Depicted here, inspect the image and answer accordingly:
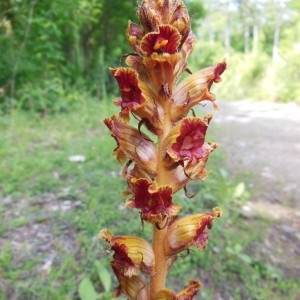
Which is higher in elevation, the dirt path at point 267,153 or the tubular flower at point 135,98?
the tubular flower at point 135,98

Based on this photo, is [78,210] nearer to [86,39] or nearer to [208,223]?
[208,223]

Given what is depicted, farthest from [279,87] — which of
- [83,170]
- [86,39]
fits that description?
[83,170]

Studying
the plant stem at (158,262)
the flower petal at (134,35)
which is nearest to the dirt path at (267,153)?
the plant stem at (158,262)

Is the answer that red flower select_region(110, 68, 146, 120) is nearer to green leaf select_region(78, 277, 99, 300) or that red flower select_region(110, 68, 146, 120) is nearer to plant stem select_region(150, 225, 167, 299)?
plant stem select_region(150, 225, 167, 299)

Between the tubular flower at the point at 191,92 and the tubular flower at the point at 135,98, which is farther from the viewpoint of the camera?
the tubular flower at the point at 191,92

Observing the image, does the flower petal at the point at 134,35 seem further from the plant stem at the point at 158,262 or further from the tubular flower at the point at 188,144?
the plant stem at the point at 158,262

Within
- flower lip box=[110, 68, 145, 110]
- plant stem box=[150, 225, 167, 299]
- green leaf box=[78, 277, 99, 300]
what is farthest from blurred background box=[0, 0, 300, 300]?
flower lip box=[110, 68, 145, 110]

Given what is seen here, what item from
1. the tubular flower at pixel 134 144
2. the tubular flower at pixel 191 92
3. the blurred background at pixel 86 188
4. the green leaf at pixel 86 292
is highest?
the tubular flower at pixel 191 92
